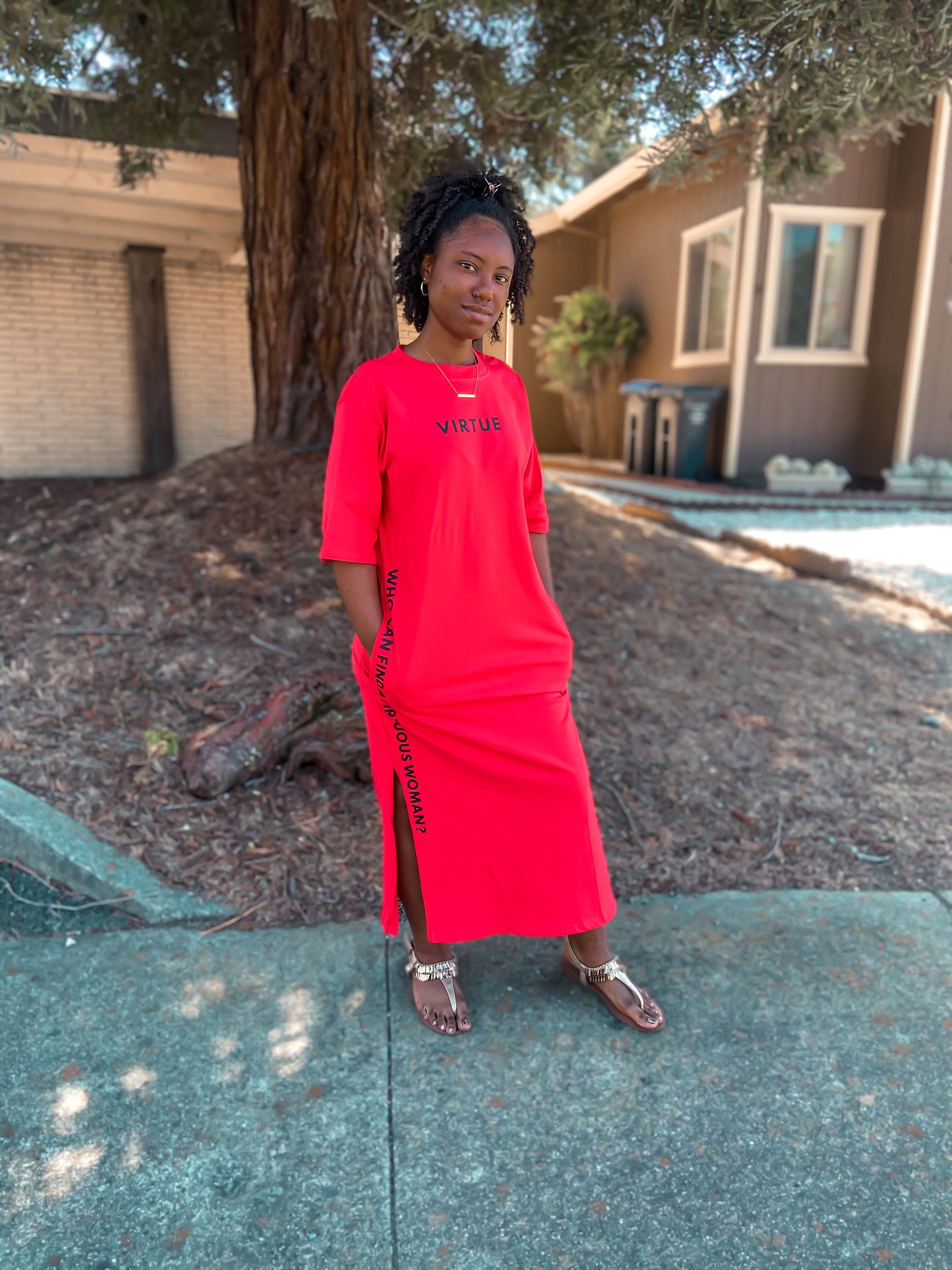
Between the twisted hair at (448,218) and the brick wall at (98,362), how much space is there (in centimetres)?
879

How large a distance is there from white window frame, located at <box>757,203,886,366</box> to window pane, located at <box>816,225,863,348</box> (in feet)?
0.18

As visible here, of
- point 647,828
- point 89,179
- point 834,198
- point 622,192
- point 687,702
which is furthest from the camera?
point 622,192

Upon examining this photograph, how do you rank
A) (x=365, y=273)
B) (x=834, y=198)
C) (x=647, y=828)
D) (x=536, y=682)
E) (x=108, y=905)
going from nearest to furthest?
(x=536, y=682), (x=108, y=905), (x=647, y=828), (x=365, y=273), (x=834, y=198)

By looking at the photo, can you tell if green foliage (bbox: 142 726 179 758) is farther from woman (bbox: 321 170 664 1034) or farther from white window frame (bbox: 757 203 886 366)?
white window frame (bbox: 757 203 886 366)

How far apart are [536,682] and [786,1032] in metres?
1.11

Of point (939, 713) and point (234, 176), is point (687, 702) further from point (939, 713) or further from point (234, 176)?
point (234, 176)

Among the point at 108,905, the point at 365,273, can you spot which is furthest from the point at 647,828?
the point at 365,273

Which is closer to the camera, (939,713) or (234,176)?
(939,713)

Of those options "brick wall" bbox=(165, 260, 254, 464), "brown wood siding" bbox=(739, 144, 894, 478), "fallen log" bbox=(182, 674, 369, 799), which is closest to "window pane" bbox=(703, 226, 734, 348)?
"brown wood siding" bbox=(739, 144, 894, 478)

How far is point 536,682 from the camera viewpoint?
7.41 feet

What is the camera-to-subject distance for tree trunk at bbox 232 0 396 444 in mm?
4480

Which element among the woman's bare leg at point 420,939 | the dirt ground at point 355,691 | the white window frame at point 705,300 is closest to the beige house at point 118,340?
the dirt ground at point 355,691

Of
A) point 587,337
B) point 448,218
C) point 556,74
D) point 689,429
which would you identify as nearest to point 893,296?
point 689,429

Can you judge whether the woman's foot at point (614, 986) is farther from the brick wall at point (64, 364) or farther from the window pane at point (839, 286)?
the window pane at point (839, 286)
